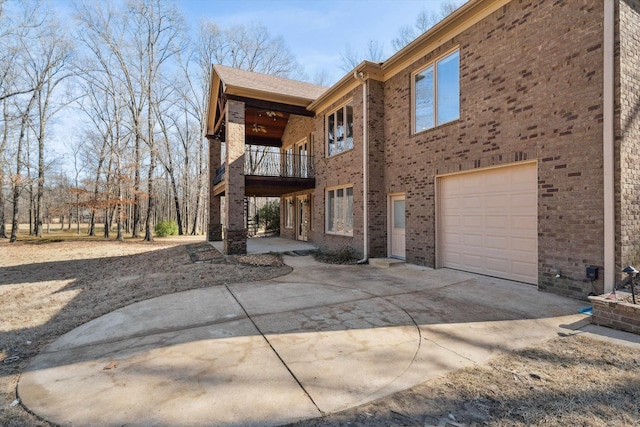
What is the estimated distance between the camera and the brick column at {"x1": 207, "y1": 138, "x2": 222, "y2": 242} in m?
15.9

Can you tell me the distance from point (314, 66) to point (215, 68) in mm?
19344

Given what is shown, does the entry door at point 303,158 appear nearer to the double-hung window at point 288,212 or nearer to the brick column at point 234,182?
the double-hung window at point 288,212

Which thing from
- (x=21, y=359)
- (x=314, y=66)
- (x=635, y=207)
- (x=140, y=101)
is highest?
(x=314, y=66)

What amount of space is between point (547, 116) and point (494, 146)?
1.06m

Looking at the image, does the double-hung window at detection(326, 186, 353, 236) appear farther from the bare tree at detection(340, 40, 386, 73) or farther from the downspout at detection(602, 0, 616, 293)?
the bare tree at detection(340, 40, 386, 73)

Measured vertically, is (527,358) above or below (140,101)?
below

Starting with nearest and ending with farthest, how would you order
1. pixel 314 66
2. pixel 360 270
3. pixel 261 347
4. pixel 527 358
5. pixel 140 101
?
pixel 527 358, pixel 261 347, pixel 360 270, pixel 140 101, pixel 314 66

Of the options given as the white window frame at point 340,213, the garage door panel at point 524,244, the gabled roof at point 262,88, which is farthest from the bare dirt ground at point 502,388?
the gabled roof at point 262,88

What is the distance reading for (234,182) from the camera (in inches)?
433

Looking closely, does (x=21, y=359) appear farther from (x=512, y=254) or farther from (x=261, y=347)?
(x=512, y=254)

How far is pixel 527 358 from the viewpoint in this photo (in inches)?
123

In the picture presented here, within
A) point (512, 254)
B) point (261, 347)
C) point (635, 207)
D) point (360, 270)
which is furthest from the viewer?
point (360, 270)

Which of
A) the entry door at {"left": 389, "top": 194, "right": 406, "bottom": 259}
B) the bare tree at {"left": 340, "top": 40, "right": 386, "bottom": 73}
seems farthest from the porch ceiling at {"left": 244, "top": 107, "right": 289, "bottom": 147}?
the bare tree at {"left": 340, "top": 40, "right": 386, "bottom": 73}

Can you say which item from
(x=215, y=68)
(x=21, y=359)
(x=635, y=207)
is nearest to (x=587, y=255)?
(x=635, y=207)
